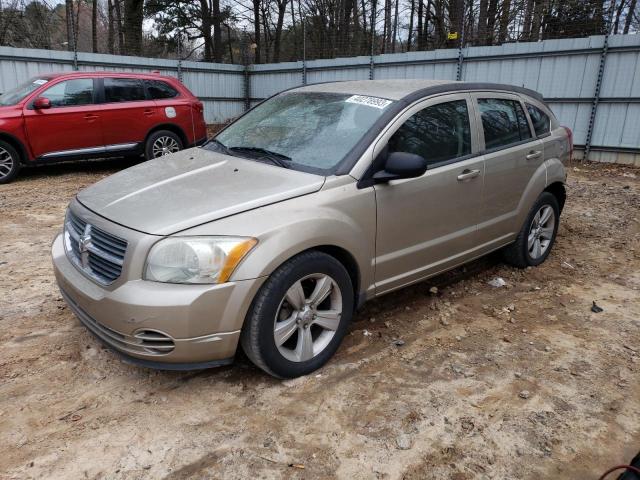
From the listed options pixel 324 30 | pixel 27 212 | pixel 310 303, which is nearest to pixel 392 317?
pixel 310 303

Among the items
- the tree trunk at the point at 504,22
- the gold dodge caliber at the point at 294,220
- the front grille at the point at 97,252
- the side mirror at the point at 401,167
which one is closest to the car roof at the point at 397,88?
the gold dodge caliber at the point at 294,220

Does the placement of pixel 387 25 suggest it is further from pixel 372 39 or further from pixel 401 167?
pixel 401 167

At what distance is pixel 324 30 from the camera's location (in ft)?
56.3

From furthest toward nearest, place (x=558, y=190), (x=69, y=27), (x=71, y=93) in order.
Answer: (x=69, y=27) < (x=71, y=93) < (x=558, y=190)

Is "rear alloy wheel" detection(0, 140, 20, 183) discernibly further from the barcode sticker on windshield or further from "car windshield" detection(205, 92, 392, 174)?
the barcode sticker on windshield

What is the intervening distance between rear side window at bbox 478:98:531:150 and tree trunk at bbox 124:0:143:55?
14.3 meters

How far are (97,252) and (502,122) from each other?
3284 millimetres

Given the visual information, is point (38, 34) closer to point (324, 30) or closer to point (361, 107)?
point (324, 30)

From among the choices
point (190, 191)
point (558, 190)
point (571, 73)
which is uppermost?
point (571, 73)

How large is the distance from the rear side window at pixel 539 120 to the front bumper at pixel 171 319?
10.7 ft

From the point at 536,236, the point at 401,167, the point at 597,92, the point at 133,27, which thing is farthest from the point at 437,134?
the point at 133,27

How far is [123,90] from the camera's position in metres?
8.77

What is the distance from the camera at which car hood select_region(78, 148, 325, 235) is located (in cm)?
265

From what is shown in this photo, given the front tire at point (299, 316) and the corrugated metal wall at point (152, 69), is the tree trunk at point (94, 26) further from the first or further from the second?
the front tire at point (299, 316)
